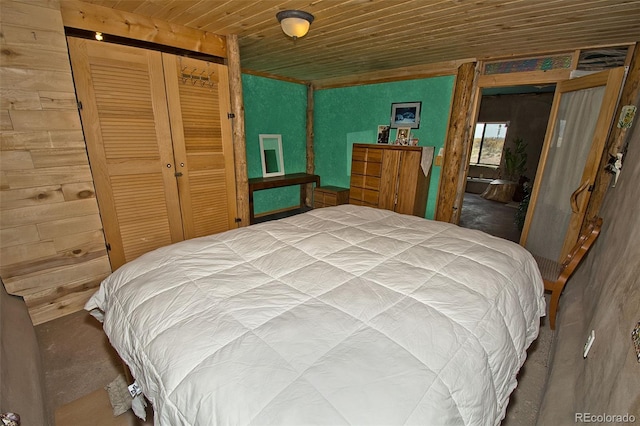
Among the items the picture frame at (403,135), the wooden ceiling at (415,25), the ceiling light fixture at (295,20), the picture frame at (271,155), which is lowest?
the picture frame at (271,155)

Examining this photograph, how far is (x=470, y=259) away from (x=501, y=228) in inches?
146

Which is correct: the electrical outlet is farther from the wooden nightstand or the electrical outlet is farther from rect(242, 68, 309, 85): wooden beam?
rect(242, 68, 309, 85): wooden beam

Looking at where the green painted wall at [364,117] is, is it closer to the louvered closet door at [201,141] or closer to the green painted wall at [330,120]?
the green painted wall at [330,120]

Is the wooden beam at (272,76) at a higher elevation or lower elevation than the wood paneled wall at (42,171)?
higher

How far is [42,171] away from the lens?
2.07 meters

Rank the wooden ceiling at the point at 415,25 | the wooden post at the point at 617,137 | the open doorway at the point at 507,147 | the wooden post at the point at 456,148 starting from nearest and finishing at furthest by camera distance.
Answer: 1. the wooden ceiling at the point at 415,25
2. the wooden post at the point at 617,137
3. the wooden post at the point at 456,148
4. the open doorway at the point at 507,147

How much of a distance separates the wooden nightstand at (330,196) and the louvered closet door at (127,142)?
105 inches

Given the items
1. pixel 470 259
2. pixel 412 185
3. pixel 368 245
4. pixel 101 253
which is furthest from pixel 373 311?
pixel 412 185

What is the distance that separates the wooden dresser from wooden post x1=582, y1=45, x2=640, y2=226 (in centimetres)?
169

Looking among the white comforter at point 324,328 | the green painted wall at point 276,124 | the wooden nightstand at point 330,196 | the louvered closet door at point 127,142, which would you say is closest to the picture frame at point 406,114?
the wooden nightstand at point 330,196

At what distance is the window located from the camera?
7340 mm

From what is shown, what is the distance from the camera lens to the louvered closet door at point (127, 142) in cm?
224

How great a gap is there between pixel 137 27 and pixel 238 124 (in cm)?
114

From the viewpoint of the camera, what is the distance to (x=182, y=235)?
2947 millimetres
